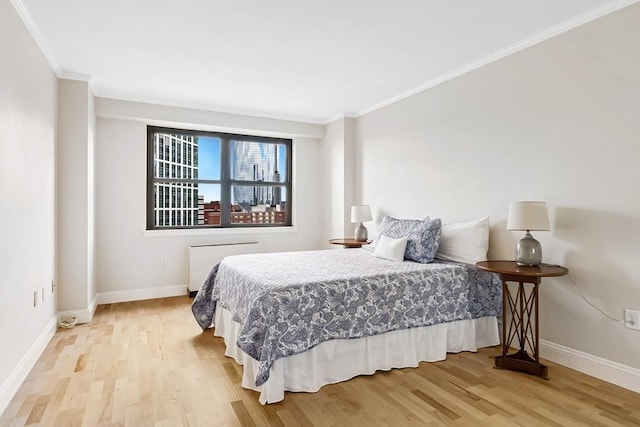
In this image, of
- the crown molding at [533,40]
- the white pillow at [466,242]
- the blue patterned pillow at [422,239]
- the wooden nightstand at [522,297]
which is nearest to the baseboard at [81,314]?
the blue patterned pillow at [422,239]

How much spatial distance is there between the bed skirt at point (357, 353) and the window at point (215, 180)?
228 centimetres

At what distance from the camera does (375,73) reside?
145 inches

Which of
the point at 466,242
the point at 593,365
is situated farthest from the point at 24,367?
the point at 593,365

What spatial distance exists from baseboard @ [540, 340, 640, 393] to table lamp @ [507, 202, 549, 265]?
716 mm

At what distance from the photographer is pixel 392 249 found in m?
3.42

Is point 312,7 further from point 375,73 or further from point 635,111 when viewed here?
point 635,111

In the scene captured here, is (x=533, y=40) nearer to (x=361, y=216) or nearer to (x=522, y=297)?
(x=522, y=297)

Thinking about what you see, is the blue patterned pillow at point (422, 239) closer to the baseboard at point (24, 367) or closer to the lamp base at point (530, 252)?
the lamp base at point (530, 252)

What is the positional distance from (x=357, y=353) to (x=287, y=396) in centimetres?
56

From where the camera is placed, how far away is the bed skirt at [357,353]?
2324 mm

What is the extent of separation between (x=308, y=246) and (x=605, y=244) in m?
3.89

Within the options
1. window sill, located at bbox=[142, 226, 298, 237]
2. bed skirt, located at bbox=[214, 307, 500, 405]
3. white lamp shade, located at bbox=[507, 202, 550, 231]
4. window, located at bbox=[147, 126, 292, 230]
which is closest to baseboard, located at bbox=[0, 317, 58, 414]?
bed skirt, located at bbox=[214, 307, 500, 405]

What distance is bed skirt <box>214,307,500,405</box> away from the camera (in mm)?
2324

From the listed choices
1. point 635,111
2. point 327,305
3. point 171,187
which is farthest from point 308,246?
point 635,111
